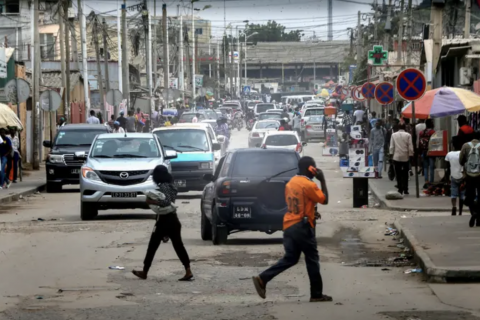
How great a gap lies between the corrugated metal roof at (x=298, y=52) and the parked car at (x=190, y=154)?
136 metres

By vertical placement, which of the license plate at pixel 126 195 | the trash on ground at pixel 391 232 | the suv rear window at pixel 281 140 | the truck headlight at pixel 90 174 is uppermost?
the truck headlight at pixel 90 174

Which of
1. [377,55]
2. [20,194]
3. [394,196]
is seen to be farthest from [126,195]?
[377,55]

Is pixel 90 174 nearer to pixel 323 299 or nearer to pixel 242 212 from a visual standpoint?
pixel 242 212

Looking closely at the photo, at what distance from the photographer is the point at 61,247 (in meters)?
17.1

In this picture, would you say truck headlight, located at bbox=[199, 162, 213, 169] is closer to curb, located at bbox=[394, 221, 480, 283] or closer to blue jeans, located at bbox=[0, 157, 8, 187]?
blue jeans, located at bbox=[0, 157, 8, 187]

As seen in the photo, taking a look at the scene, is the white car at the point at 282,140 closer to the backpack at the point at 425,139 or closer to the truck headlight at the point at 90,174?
the backpack at the point at 425,139

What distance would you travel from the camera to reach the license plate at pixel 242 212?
1681 cm

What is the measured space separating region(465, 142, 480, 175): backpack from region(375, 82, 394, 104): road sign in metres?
15.1

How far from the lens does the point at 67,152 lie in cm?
3134

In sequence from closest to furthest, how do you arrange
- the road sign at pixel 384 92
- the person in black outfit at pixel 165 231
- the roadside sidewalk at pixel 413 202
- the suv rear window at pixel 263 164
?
the person in black outfit at pixel 165 231 < the suv rear window at pixel 263 164 < the roadside sidewalk at pixel 413 202 < the road sign at pixel 384 92

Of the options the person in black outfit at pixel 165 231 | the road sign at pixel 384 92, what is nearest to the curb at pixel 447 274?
the person in black outfit at pixel 165 231

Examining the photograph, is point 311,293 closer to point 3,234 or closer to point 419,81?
point 3,234

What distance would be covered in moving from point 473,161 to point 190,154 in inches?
464

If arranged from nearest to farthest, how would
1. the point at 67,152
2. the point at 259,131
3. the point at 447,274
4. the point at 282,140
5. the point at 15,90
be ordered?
1. the point at 447,274
2. the point at 67,152
3. the point at 15,90
4. the point at 282,140
5. the point at 259,131
